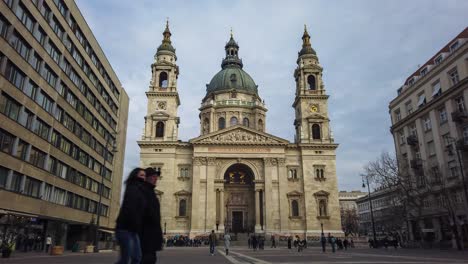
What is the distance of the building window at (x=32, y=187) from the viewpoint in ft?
88.5

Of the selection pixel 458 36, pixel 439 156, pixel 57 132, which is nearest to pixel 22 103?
pixel 57 132

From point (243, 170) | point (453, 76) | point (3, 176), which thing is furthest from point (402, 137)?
point (3, 176)

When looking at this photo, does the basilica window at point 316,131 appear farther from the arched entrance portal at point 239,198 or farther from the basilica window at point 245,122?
the basilica window at point 245,122

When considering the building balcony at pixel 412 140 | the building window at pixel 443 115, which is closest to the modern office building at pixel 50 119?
the building balcony at pixel 412 140

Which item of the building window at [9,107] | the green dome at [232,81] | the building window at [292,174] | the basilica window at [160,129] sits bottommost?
the building window at [9,107]

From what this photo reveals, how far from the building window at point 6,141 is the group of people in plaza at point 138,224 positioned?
22569 millimetres

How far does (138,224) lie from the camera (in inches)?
204

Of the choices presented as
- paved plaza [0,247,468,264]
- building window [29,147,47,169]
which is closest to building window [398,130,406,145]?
paved plaza [0,247,468,264]

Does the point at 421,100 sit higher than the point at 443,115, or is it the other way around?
the point at 421,100

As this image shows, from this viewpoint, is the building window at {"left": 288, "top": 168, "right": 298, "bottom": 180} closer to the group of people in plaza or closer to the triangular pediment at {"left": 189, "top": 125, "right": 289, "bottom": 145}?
the triangular pediment at {"left": 189, "top": 125, "right": 289, "bottom": 145}

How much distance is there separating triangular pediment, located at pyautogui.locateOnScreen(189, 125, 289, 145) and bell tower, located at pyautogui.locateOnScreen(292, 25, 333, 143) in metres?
5.26

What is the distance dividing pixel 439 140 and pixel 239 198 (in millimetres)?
31332

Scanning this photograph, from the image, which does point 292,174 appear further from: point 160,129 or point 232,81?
point 232,81

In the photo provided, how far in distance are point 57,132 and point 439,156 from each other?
1391 inches
